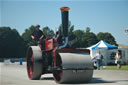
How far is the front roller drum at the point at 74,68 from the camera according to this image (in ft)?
29.9

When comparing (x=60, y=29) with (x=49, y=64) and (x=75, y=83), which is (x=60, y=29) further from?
(x=75, y=83)

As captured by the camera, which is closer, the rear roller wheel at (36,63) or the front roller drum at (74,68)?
the front roller drum at (74,68)

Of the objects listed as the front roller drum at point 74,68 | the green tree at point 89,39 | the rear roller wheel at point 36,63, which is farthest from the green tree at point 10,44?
the front roller drum at point 74,68

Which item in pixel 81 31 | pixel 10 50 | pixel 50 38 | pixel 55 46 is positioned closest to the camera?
pixel 55 46

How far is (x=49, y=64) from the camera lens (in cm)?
1093

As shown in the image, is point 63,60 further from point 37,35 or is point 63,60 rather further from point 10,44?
point 10,44

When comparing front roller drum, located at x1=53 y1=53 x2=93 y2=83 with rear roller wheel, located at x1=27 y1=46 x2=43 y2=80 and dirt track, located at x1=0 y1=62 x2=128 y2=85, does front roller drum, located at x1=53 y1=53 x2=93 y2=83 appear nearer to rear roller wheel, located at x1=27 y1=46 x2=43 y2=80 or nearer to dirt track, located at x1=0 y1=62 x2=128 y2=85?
dirt track, located at x1=0 y1=62 x2=128 y2=85

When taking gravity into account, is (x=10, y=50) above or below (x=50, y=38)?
below

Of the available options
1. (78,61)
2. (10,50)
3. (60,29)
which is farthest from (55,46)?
(10,50)

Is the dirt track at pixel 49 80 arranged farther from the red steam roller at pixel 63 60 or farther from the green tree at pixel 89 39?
the green tree at pixel 89 39

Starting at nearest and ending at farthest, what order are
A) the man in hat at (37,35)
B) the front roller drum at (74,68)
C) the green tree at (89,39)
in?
1. the front roller drum at (74,68)
2. the man in hat at (37,35)
3. the green tree at (89,39)

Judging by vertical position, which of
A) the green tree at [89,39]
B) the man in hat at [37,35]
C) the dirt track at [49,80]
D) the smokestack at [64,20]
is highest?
the smokestack at [64,20]

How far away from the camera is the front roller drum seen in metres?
9.12

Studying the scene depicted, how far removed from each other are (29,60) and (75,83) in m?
3.33
